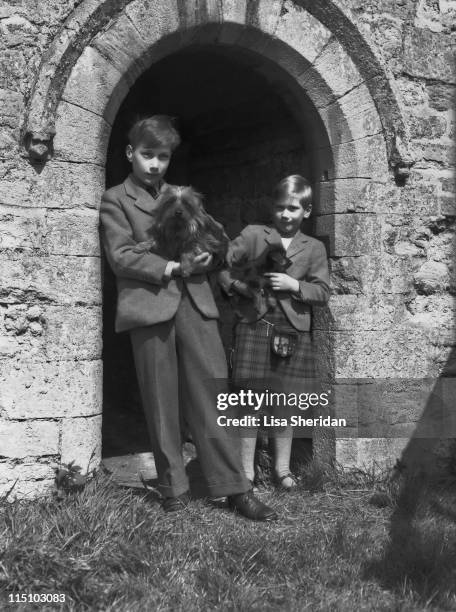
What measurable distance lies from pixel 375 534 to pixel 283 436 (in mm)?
810

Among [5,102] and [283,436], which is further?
[283,436]

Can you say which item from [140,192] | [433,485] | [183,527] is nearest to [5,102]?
[140,192]

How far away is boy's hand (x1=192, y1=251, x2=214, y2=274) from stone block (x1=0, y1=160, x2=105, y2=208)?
63 cm

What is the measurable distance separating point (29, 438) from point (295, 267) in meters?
1.61

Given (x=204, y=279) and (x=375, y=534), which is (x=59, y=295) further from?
(x=375, y=534)

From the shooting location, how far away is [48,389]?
3953mm

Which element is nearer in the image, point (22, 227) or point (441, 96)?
point (22, 227)

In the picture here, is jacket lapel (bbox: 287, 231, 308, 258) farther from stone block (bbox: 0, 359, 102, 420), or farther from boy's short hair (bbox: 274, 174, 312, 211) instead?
stone block (bbox: 0, 359, 102, 420)

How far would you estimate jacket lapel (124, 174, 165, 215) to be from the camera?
12.9 feet

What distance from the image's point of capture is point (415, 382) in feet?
15.7

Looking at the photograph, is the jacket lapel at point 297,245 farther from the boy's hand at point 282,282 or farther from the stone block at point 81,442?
the stone block at point 81,442

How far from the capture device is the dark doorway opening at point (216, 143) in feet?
17.3

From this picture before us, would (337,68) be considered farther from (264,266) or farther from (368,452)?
(368,452)

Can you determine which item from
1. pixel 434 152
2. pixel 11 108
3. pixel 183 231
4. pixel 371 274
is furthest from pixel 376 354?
pixel 11 108
